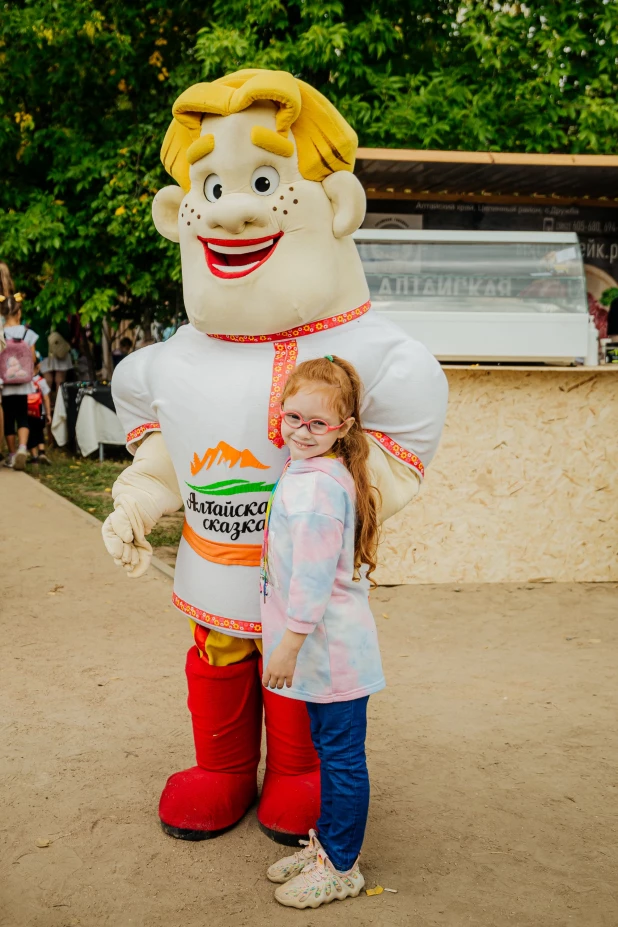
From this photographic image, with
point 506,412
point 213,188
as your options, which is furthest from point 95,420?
point 213,188

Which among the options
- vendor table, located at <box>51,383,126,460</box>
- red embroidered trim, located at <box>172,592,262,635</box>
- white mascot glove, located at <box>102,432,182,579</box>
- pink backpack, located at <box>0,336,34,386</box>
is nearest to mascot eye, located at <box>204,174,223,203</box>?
white mascot glove, located at <box>102,432,182,579</box>

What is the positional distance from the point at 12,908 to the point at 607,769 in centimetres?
207

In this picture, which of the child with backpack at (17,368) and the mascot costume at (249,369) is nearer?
the mascot costume at (249,369)

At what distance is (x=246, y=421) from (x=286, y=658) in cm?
68

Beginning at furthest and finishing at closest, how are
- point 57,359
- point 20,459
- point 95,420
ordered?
point 57,359 < point 95,420 < point 20,459

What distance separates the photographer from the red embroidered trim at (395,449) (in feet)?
8.86

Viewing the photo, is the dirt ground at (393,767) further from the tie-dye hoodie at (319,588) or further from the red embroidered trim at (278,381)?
the red embroidered trim at (278,381)

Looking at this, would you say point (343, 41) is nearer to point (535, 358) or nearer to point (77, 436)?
point (535, 358)

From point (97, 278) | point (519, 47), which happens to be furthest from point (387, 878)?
point (97, 278)

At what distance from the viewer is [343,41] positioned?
7.47 meters

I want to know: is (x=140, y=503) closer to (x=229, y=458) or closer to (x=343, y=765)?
(x=229, y=458)

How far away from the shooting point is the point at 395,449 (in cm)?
270

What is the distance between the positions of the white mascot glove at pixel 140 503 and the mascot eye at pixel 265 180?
81 centimetres

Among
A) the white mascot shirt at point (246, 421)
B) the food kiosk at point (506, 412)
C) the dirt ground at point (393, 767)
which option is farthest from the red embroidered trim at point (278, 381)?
the food kiosk at point (506, 412)
